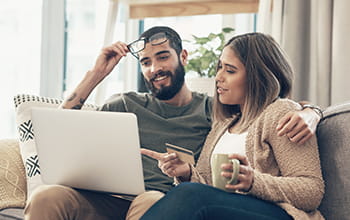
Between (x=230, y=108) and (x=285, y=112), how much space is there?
0.30 meters

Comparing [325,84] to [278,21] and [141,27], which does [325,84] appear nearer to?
[278,21]

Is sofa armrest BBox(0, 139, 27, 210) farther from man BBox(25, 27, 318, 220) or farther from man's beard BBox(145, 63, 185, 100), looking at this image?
man's beard BBox(145, 63, 185, 100)

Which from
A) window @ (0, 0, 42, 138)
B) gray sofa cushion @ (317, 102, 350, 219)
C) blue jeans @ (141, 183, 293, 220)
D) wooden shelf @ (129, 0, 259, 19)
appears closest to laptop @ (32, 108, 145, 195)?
blue jeans @ (141, 183, 293, 220)

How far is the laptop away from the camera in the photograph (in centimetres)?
145

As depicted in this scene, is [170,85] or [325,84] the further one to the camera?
[325,84]

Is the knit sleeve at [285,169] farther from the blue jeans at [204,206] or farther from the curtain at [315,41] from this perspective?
the curtain at [315,41]

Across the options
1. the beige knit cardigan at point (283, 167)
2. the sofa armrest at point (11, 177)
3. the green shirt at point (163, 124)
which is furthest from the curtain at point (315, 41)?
the sofa armrest at point (11, 177)

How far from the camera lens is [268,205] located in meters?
1.35

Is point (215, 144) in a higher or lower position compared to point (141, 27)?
lower

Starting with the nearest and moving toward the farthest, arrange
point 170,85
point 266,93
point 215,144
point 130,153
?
1. point 130,153
2. point 266,93
3. point 215,144
4. point 170,85

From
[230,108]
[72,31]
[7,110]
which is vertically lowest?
[7,110]

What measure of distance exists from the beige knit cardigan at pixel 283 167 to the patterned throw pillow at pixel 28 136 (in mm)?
803

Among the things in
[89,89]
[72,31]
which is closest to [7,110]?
[72,31]

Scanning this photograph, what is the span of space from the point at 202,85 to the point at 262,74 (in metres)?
0.65
